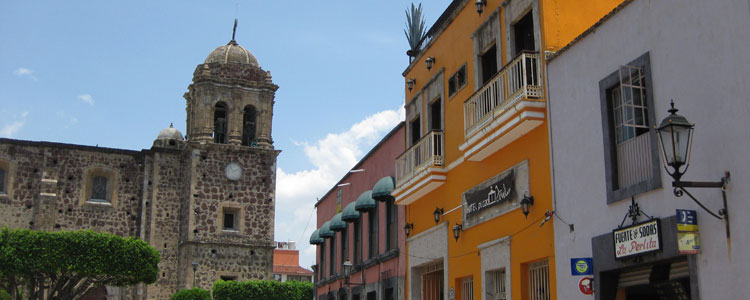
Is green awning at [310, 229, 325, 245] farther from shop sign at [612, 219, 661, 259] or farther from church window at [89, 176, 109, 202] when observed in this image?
shop sign at [612, 219, 661, 259]

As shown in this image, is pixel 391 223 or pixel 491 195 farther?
pixel 391 223

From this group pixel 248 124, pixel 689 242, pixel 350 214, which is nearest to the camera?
pixel 689 242

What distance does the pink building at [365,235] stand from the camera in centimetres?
2014

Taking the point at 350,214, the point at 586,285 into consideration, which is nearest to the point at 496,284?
the point at 586,285

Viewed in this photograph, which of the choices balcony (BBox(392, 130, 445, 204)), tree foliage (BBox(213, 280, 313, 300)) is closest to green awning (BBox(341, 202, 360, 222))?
balcony (BBox(392, 130, 445, 204))

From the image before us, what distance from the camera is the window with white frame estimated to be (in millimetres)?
9711

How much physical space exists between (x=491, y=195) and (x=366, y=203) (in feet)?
25.8

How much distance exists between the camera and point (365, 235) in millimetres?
23031

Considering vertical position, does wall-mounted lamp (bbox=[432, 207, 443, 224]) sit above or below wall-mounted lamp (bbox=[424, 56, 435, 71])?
below

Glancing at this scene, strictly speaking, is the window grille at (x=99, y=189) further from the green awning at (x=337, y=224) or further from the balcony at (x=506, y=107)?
the balcony at (x=506, y=107)

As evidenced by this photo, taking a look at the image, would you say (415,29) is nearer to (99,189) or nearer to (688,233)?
(688,233)

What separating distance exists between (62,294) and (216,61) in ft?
49.5

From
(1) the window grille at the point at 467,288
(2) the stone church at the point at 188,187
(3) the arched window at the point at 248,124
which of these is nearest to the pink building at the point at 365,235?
(1) the window grille at the point at 467,288

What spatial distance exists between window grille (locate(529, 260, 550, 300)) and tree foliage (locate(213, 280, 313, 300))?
24365mm
